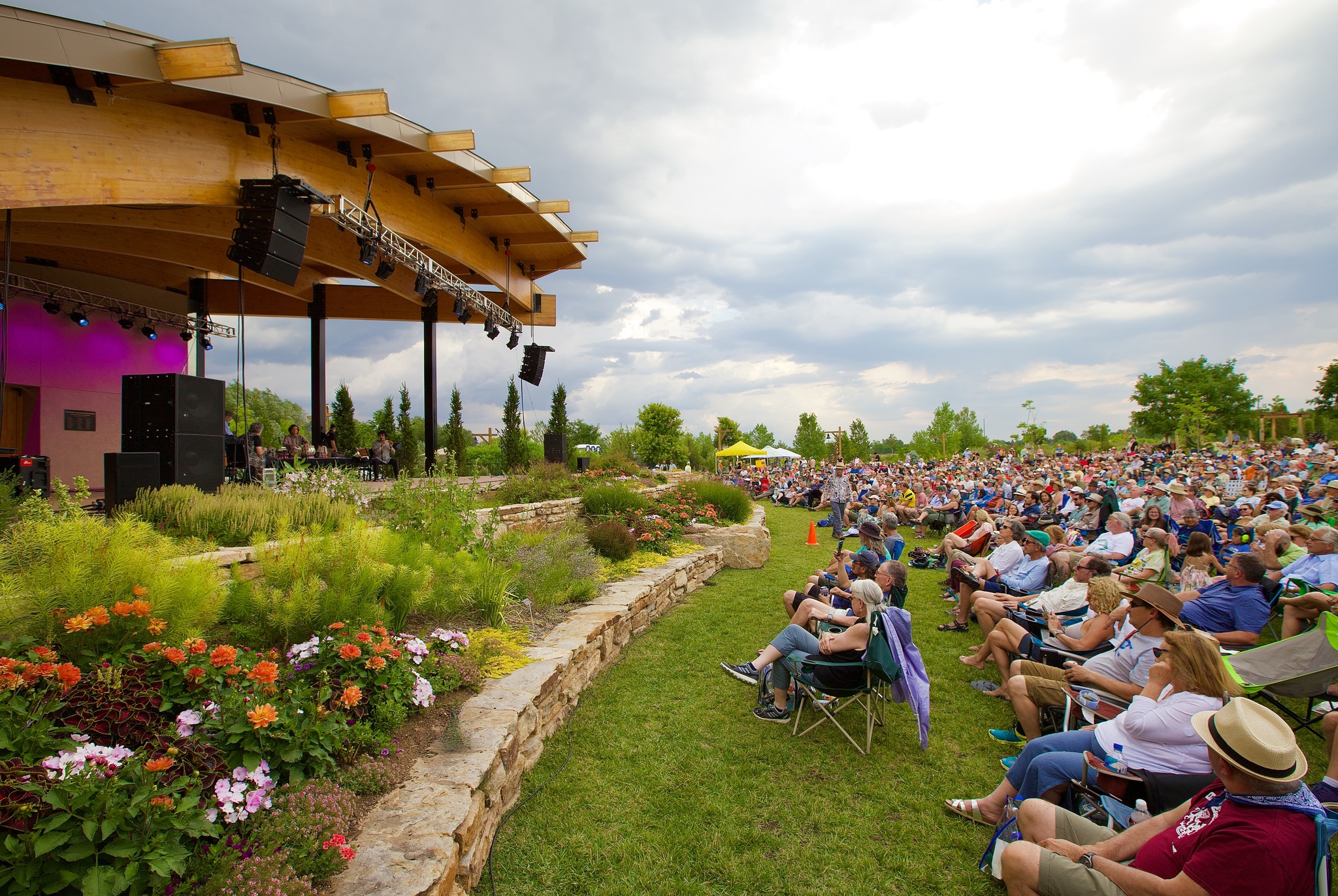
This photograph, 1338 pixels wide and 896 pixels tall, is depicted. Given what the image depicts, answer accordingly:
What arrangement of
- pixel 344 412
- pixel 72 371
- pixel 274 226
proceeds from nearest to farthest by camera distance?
pixel 274 226 < pixel 72 371 < pixel 344 412

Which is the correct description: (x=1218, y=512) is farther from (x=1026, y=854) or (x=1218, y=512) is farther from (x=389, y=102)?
(x=389, y=102)

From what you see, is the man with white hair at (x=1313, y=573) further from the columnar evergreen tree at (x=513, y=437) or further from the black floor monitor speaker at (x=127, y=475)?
the columnar evergreen tree at (x=513, y=437)

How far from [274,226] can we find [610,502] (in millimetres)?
5466

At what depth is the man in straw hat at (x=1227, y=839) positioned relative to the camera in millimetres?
1752

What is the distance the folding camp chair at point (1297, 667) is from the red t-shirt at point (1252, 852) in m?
2.01

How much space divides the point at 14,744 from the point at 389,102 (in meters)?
7.68

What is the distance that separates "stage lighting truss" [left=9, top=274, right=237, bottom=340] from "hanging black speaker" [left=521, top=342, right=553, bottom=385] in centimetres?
665

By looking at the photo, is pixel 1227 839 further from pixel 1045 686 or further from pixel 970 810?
pixel 1045 686

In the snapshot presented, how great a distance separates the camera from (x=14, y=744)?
5.75 feet

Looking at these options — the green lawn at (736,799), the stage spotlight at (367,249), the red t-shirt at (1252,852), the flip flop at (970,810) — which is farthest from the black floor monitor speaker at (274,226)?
the red t-shirt at (1252,852)

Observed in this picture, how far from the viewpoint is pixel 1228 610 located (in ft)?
14.5

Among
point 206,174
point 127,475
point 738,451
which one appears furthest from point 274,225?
point 738,451

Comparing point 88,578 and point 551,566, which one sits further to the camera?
point 551,566

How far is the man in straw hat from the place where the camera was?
1.75 meters
